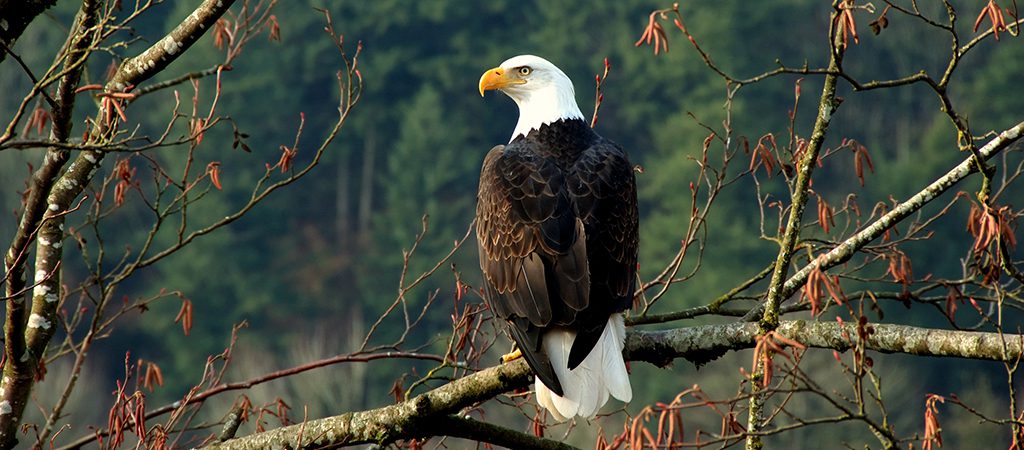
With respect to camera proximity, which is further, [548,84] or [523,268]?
[548,84]

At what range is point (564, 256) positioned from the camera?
15.1 ft

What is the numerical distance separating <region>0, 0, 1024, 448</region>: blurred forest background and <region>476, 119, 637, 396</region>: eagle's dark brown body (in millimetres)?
33529

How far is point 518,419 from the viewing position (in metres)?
30.7

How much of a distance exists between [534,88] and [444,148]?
4342 cm

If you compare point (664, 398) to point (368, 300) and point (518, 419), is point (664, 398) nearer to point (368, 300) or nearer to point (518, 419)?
point (518, 419)

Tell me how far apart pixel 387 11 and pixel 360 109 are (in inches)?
171

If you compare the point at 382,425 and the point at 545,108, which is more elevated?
the point at 545,108

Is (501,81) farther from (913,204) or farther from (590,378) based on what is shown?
(913,204)

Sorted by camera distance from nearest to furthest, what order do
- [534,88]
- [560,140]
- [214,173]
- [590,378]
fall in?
1. [590,378]
2. [214,173]
3. [560,140]
4. [534,88]

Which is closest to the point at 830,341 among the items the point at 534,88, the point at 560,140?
the point at 560,140

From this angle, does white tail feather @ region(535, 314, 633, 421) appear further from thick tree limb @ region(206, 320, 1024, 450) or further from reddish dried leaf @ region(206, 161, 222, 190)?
reddish dried leaf @ region(206, 161, 222, 190)

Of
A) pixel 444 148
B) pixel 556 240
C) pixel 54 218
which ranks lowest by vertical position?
pixel 54 218

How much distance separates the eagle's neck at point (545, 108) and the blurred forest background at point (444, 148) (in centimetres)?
3278

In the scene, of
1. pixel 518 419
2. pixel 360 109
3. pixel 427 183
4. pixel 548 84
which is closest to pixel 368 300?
pixel 427 183
